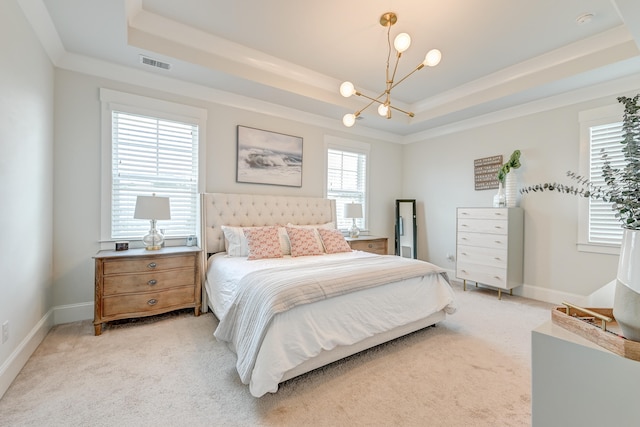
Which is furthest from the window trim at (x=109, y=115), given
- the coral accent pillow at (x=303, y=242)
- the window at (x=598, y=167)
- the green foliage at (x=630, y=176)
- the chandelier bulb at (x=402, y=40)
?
the window at (x=598, y=167)

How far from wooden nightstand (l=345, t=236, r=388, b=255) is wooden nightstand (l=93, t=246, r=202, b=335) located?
7.48ft

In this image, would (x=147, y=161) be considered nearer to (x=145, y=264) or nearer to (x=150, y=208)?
(x=150, y=208)

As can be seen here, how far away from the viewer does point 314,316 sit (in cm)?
198

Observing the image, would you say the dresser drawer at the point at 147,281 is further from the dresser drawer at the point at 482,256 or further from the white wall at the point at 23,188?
the dresser drawer at the point at 482,256

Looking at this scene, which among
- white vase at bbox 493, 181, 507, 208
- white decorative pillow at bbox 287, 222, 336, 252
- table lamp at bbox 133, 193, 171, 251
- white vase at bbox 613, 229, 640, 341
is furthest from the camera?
white vase at bbox 493, 181, 507, 208

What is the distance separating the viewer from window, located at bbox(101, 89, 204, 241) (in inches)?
123

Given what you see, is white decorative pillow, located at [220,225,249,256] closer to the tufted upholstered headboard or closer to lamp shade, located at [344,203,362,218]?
the tufted upholstered headboard

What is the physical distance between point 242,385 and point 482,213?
375 cm

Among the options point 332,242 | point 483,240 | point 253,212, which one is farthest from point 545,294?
point 253,212

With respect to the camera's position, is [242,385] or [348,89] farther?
[348,89]

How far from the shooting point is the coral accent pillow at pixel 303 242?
11.3 feet

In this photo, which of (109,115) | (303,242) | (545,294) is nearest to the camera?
(109,115)

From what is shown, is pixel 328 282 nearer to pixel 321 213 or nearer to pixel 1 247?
pixel 1 247

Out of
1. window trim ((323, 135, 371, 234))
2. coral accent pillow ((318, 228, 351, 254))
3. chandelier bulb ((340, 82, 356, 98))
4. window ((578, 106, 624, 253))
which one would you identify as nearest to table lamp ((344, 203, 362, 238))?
window trim ((323, 135, 371, 234))
